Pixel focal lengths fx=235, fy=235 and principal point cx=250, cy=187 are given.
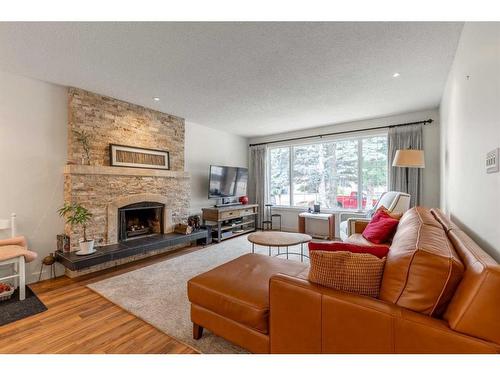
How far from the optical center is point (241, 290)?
1562 millimetres

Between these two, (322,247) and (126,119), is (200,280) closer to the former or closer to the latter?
(322,247)

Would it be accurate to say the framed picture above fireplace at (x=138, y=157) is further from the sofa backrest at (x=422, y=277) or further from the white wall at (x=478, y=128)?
the white wall at (x=478, y=128)

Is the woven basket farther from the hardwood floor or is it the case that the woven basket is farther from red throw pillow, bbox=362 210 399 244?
red throw pillow, bbox=362 210 399 244

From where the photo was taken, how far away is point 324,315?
1.13 m

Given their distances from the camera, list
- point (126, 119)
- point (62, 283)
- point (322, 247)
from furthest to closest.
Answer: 1. point (126, 119)
2. point (62, 283)
3. point (322, 247)

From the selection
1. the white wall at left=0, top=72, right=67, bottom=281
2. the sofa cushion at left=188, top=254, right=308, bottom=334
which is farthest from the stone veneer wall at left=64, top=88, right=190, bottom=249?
the sofa cushion at left=188, top=254, right=308, bottom=334

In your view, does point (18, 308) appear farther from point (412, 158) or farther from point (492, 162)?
point (412, 158)

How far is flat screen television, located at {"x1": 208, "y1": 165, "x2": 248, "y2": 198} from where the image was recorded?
4.99 m

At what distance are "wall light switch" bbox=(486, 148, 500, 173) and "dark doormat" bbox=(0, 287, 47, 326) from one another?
355cm

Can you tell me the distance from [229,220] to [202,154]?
156 cm

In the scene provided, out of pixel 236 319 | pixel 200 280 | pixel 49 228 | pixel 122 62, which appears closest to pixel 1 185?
pixel 49 228

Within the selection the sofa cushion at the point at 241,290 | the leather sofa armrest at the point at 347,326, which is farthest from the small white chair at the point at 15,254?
the leather sofa armrest at the point at 347,326

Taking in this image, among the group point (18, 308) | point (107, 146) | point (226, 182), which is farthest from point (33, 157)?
point (226, 182)

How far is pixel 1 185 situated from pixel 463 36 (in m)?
4.78
